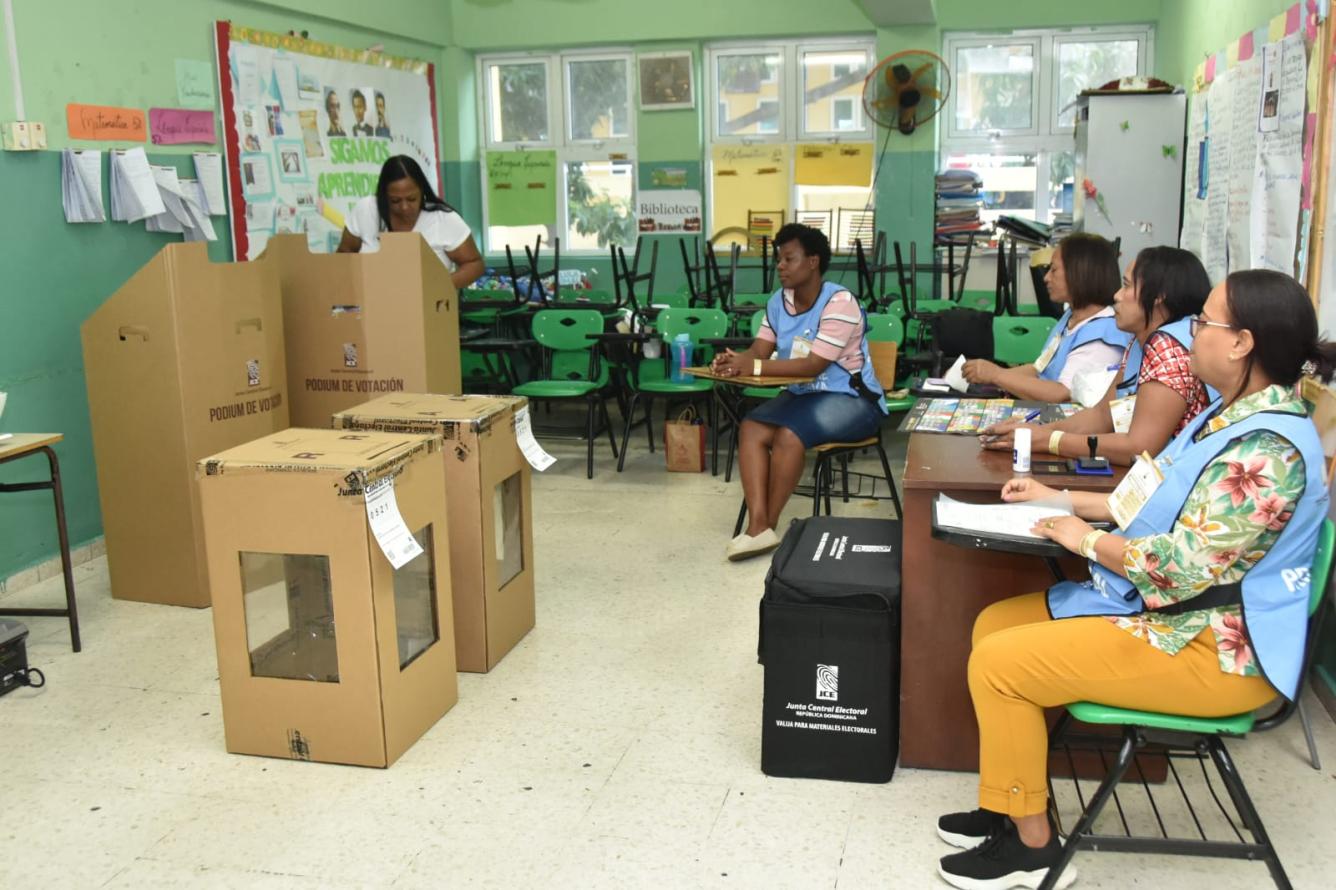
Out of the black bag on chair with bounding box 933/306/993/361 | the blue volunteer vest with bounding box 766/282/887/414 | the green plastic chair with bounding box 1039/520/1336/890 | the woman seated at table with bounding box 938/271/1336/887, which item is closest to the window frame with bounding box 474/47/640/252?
the black bag on chair with bounding box 933/306/993/361

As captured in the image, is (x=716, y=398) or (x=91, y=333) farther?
(x=716, y=398)

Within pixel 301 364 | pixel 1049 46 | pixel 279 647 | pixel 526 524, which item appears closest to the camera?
pixel 279 647

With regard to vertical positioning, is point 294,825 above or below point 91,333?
below

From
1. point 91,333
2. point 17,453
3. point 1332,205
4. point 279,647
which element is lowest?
point 279,647

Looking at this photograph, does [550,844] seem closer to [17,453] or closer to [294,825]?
[294,825]

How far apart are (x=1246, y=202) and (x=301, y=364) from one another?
3.41 meters

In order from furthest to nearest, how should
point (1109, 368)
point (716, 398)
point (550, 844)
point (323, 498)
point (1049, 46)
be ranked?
point (1049, 46) → point (716, 398) → point (1109, 368) → point (323, 498) → point (550, 844)

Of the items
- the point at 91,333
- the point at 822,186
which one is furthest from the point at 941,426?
the point at 822,186

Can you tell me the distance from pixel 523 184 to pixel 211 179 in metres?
3.17

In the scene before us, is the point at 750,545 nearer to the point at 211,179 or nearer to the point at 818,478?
the point at 818,478

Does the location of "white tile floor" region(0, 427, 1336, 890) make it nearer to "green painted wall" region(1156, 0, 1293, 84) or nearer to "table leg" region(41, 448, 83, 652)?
"table leg" region(41, 448, 83, 652)

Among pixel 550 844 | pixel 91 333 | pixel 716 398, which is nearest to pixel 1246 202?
pixel 716 398

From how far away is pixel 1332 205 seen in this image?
310 centimetres

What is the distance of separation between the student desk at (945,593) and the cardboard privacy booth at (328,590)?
1.12 meters
